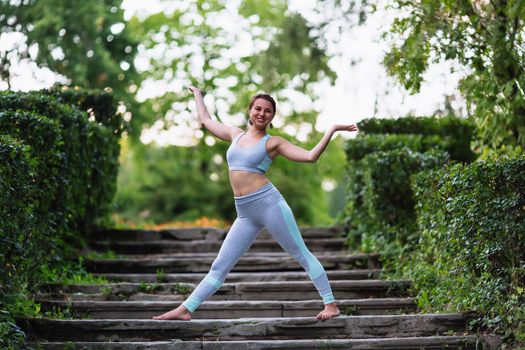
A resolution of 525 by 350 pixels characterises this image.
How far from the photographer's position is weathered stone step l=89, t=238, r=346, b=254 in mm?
10016

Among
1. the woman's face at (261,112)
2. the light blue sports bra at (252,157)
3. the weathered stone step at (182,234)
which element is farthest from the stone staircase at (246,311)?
the woman's face at (261,112)

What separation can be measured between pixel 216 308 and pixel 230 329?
78 cm

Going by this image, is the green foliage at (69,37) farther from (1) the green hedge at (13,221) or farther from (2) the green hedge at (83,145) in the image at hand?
(1) the green hedge at (13,221)

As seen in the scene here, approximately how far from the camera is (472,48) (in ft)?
25.7

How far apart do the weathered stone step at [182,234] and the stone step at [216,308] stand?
141 inches

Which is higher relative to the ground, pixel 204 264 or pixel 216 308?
pixel 204 264

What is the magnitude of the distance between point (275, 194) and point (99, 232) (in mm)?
5280

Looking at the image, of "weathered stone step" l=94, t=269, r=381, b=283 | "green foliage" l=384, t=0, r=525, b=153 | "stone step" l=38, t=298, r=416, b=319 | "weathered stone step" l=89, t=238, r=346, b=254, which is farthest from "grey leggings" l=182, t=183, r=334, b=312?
"weathered stone step" l=89, t=238, r=346, b=254

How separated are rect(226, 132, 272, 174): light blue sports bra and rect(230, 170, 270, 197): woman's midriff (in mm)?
37

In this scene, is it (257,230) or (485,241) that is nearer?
(257,230)

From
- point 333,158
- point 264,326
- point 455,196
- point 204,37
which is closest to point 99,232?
point 264,326

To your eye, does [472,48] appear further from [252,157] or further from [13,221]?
[13,221]

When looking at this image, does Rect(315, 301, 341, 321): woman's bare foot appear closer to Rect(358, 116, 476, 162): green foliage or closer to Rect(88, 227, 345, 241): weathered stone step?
Rect(88, 227, 345, 241): weathered stone step

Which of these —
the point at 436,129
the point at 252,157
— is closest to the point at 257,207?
the point at 252,157
